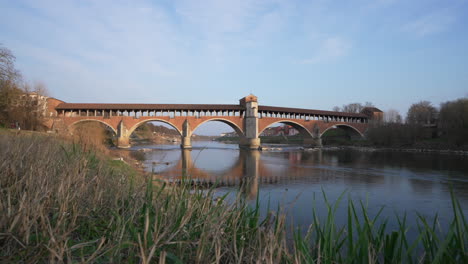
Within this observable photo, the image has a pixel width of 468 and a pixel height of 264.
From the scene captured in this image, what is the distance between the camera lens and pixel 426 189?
39.9 feet

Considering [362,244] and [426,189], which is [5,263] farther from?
[426,189]

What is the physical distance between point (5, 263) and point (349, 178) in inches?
632

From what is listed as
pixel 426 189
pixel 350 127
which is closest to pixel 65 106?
pixel 426 189

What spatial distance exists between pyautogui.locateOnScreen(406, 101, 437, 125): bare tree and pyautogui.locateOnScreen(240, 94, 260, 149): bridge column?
30687mm

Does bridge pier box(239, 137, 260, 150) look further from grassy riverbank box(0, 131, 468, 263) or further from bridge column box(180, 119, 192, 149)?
grassy riverbank box(0, 131, 468, 263)

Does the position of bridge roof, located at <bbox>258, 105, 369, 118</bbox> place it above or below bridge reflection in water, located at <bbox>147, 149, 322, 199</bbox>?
above

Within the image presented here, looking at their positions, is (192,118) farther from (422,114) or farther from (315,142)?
(422,114)

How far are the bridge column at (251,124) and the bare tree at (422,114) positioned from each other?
3069 cm

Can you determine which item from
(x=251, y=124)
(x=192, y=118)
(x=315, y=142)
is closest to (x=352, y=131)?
(x=315, y=142)

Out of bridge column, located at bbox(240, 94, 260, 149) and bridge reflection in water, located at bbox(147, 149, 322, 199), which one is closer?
bridge reflection in water, located at bbox(147, 149, 322, 199)

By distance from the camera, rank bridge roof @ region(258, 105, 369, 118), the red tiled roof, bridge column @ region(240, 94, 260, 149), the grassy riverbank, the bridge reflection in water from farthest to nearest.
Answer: bridge roof @ region(258, 105, 369, 118)
bridge column @ region(240, 94, 260, 149)
the red tiled roof
the bridge reflection in water
the grassy riverbank

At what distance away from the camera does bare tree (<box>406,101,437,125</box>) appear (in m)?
52.8

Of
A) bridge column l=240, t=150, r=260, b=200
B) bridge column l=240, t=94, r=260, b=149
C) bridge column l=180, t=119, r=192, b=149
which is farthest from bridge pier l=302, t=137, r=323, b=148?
bridge column l=240, t=150, r=260, b=200

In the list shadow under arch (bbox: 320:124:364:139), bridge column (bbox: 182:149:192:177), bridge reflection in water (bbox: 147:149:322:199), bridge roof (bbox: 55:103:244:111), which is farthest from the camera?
shadow under arch (bbox: 320:124:364:139)
